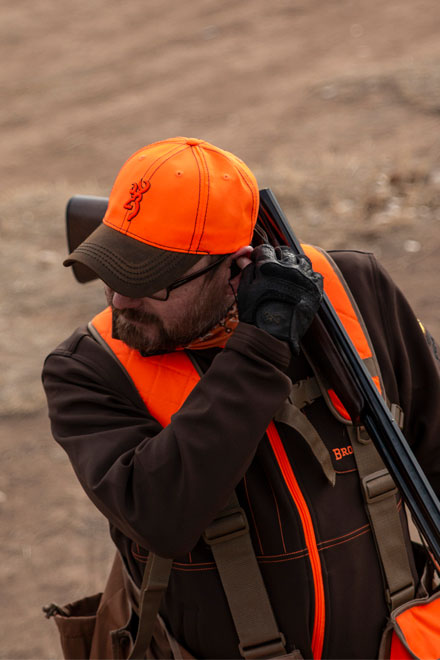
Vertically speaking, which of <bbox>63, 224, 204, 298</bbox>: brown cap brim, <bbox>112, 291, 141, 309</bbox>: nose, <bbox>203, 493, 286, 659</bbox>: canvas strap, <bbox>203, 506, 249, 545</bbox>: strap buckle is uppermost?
<bbox>63, 224, 204, 298</bbox>: brown cap brim

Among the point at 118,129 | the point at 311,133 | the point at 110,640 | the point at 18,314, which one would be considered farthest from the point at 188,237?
the point at 118,129

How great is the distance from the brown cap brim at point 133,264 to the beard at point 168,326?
0.30 ft

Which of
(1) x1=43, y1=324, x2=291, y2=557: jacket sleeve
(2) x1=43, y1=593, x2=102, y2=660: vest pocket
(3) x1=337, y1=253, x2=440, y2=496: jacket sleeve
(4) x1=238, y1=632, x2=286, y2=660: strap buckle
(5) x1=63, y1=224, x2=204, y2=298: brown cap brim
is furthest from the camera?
(2) x1=43, y1=593, x2=102, y2=660: vest pocket

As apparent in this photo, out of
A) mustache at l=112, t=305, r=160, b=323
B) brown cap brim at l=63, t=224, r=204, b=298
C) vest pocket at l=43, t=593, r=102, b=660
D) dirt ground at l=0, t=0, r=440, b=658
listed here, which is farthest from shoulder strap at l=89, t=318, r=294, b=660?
dirt ground at l=0, t=0, r=440, b=658

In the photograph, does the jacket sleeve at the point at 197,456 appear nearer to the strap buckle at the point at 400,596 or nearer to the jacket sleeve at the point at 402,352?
the jacket sleeve at the point at 402,352

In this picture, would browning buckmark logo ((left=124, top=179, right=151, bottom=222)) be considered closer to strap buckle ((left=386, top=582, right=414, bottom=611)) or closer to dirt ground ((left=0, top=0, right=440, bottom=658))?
strap buckle ((left=386, top=582, right=414, bottom=611))

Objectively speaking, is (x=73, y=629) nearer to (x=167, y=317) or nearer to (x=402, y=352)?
(x=167, y=317)

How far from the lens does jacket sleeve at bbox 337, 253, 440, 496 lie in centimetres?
262

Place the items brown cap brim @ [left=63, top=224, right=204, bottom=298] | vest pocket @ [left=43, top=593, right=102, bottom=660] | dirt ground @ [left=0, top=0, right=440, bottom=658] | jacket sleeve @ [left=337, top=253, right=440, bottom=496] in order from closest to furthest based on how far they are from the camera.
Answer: brown cap brim @ [left=63, top=224, right=204, bottom=298]
jacket sleeve @ [left=337, top=253, right=440, bottom=496]
vest pocket @ [left=43, top=593, right=102, bottom=660]
dirt ground @ [left=0, top=0, right=440, bottom=658]

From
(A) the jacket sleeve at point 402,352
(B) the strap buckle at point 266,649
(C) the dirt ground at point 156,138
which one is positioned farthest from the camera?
(C) the dirt ground at point 156,138

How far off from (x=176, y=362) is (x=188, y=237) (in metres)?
0.36

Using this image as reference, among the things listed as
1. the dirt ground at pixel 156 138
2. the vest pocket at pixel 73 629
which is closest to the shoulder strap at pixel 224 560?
the vest pocket at pixel 73 629

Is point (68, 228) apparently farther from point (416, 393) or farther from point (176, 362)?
point (416, 393)

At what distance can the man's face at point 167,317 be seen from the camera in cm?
239
